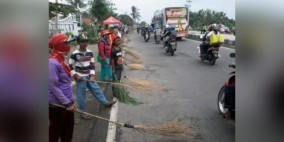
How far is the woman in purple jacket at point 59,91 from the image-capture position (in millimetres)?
3139

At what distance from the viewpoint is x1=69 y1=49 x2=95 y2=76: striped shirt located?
497cm

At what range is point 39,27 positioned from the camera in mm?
1490

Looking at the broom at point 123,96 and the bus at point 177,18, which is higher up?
the bus at point 177,18

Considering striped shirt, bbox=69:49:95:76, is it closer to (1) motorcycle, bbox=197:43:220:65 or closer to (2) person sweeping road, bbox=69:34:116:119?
(2) person sweeping road, bbox=69:34:116:119

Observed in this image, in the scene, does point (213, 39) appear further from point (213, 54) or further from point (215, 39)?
point (213, 54)

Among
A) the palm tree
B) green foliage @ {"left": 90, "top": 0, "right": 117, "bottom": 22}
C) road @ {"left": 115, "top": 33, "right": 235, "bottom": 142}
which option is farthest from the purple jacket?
the palm tree

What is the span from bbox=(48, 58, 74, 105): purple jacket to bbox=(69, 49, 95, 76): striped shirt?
1.49 metres

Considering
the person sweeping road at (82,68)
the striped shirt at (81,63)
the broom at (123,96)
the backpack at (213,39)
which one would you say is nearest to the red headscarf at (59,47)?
the person sweeping road at (82,68)

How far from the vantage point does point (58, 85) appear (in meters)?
3.29

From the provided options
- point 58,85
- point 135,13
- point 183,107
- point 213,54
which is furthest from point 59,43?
point 135,13

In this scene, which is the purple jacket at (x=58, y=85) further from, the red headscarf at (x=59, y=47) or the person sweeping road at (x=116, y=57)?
the person sweeping road at (x=116, y=57)

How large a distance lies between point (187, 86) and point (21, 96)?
659 cm

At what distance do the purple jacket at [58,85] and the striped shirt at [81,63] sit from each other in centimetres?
149

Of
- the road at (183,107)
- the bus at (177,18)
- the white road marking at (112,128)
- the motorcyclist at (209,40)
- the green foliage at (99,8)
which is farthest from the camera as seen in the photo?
the green foliage at (99,8)
